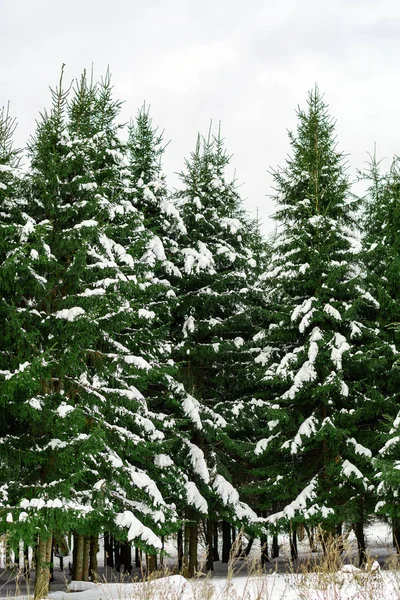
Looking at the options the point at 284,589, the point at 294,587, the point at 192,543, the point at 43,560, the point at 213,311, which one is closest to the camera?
the point at 284,589

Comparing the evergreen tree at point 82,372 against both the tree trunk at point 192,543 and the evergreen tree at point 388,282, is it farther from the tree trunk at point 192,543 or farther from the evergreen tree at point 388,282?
the evergreen tree at point 388,282

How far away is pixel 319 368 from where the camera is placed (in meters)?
16.0

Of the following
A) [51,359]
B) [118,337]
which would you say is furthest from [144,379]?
[51,359]

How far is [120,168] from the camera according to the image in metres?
16.6

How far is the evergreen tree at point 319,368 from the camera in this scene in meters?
14.9

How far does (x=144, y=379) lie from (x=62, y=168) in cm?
515

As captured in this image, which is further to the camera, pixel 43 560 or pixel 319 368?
pixel 319 368

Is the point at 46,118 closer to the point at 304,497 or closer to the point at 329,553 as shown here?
the point at 304,497

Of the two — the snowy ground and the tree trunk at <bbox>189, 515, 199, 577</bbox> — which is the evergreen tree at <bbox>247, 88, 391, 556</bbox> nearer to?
the tree trunk at <bbox>189, 515, 199, 577</bbox>

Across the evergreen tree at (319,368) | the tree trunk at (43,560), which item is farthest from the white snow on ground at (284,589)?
the evergreen tree at (319,368)

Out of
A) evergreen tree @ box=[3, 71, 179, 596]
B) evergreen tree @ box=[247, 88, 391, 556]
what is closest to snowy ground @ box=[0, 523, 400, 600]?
evergreen tree @ box=[3, 71, 179, 596]

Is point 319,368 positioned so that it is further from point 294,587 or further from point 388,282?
point 294,587

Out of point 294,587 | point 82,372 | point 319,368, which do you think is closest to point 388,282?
point 319,368

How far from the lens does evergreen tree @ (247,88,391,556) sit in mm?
14859
